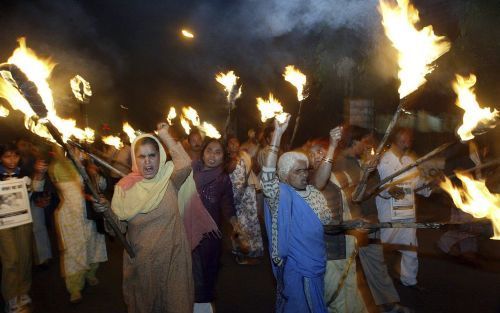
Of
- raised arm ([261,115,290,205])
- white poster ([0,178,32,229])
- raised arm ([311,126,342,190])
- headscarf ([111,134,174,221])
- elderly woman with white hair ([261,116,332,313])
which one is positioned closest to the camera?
raised arm ([261,115,290,205])

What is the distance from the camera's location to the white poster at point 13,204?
16.6 ft

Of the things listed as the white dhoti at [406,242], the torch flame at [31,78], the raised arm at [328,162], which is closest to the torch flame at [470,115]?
the raised arm at [328,162]

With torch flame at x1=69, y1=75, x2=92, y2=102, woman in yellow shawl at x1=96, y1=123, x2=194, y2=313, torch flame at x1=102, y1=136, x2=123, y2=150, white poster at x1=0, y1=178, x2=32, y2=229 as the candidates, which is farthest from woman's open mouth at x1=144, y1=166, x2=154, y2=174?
torch flame at x1=102, y1=136, x2=123, y2=150

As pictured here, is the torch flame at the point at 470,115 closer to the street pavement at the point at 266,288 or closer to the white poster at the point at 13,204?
the street pavement at the point at 266,288

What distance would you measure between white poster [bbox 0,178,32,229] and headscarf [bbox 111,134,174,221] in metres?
2.16

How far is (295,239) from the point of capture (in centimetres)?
361

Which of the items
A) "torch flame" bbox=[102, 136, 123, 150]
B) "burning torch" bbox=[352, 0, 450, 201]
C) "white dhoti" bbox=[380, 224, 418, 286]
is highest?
"burning torch" bbox=[352, 0, 450, 201]

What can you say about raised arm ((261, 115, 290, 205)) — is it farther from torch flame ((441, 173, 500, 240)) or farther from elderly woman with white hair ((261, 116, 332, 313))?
torch flame ((441, 173, 500, 240))

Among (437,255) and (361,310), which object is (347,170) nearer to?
(361,310)

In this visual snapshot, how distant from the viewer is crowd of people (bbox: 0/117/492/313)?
11.8ft

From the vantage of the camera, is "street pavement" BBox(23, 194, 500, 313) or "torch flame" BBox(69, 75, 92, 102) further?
"street pavement" BBox(23, 194, 500, 313)

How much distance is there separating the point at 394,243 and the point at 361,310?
1.95 metres

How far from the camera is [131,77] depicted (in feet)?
62.3

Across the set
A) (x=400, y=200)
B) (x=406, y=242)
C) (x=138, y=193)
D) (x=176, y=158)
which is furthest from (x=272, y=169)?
(x=406, y=242)
